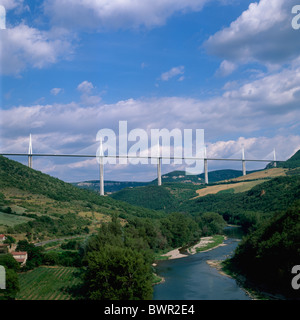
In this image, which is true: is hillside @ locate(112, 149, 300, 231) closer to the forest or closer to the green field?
the forest

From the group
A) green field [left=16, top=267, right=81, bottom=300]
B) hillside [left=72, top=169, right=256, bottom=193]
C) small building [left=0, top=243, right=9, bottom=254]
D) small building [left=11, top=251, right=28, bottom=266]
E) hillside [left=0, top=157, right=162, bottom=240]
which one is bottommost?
green field [left=16, top=267, right=81, bottom=300]

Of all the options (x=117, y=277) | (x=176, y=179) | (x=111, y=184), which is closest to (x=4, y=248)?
(x=117, y=277)

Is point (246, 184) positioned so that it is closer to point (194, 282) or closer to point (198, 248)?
point (198, 248)

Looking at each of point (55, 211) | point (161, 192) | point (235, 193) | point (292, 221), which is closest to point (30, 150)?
point (55, 211)

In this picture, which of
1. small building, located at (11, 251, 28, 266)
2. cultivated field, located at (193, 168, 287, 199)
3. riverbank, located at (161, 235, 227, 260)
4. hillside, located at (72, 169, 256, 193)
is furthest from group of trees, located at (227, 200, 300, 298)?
hillside, located at (72, 169, 256, 193)

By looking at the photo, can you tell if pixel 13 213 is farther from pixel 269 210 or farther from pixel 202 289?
pixel 269 210
